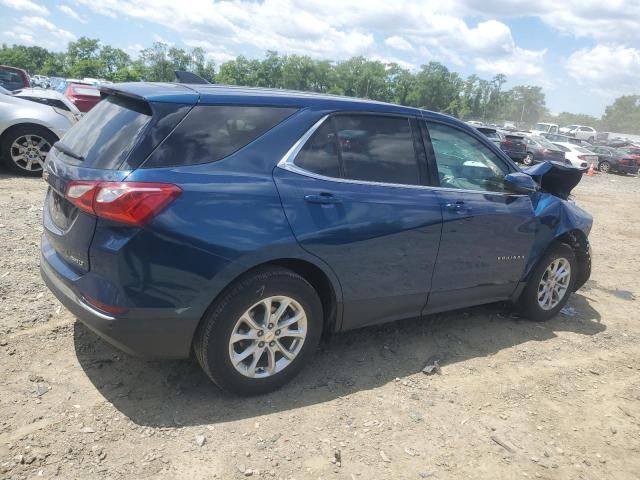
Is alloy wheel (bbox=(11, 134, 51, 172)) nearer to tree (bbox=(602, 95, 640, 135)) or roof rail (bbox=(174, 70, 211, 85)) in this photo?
roof rail (bbox=(174, 70, 211, 85))

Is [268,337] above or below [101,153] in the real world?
below

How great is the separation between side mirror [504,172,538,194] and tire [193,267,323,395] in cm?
200

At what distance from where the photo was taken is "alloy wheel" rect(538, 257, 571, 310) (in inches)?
188

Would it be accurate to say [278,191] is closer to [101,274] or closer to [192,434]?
[101,274]

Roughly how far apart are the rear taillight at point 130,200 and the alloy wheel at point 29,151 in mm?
6339

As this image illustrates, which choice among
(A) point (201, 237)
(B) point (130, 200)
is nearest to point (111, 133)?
(B) point (130, 200)

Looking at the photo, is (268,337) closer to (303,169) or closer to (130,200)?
(303,169)

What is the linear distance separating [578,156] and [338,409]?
26.6m

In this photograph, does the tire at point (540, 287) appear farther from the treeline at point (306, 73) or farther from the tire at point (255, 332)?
the treeline at point (306, 73)

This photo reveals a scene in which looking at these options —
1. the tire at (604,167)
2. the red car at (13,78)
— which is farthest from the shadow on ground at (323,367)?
the tire at (604,167)

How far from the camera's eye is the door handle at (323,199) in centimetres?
306

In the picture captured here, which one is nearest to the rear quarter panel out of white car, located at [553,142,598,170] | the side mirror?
the side mirror

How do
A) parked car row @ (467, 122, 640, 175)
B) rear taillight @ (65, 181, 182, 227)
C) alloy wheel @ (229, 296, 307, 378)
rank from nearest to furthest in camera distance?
rear taillight @ (65, 181, 182, 227), alloy wheel @ (229, 296, 307, 378), parked car row @ (467, 122, 640, 175)

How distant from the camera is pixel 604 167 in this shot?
27.7 metres
